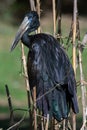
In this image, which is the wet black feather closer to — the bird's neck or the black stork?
the black stork

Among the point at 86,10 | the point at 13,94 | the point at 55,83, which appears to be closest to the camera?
the point at 55,83

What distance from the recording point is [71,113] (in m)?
7.89

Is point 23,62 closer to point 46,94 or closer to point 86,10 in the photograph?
point 46,94

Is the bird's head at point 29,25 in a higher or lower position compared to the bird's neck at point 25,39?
higher

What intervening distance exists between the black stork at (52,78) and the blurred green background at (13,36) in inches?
196

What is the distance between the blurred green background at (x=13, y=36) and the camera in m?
14.8

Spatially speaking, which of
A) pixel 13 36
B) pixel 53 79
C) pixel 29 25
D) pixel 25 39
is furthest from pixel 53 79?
pixel 13 36

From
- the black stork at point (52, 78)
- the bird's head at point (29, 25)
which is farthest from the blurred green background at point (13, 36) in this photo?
the black stork at point (52, 78)

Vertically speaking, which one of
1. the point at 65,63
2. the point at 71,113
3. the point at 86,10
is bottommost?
the point at 71,113

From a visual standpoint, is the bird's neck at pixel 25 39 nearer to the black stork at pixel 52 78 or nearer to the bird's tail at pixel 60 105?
the black stork at pixel 52 78

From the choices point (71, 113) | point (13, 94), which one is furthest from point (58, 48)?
point (13, 94)

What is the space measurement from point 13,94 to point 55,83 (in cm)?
750

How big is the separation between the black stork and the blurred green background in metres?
4.99

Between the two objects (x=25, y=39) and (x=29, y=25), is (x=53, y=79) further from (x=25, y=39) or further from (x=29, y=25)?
(x=29, y=25)
